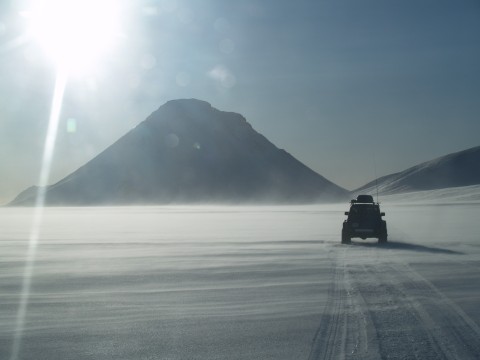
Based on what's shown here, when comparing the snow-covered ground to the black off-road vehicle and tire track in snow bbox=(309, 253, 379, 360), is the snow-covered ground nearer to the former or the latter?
tire track in snow bbox=(309, 253, 379, 360)

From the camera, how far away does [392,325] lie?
8.47 metres

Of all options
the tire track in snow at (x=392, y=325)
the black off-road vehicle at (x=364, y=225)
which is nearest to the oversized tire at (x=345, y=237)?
the black off-road vehicle at (x=364, y=225)

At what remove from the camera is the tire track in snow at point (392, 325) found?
7.17 m

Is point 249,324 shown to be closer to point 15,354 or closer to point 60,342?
point 60,342

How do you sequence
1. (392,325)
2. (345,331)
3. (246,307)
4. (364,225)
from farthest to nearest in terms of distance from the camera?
(364,225)
(246,307)
(392,325)
(345,331)

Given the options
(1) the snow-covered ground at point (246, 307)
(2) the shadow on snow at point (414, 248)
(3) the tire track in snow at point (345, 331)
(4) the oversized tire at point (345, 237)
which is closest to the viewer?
(3) the tire track in snow at point (345, 331)

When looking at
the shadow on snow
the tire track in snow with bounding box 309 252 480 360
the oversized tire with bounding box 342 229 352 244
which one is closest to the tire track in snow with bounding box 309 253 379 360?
the tire track in snow with bounding box 309 252 480 360

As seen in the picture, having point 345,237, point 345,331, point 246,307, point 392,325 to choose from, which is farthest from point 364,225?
point 345,331

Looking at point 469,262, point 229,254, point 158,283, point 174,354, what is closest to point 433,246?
point 469,262

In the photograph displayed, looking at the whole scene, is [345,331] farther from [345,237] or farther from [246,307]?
[345,237]

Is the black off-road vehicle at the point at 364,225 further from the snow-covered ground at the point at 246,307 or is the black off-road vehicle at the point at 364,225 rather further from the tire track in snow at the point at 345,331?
the tire track in snow at the point at 345,331

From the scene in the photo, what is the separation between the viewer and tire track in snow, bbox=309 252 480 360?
23.5 ft

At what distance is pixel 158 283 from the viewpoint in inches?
518

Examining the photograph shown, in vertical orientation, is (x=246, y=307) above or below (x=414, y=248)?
below
